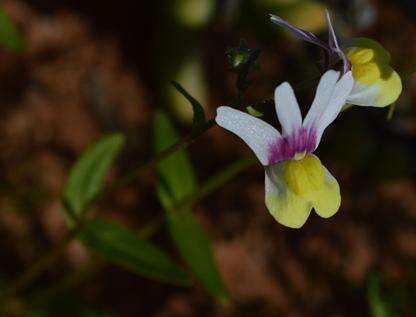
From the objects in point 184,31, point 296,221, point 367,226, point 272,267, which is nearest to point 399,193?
point 367,226

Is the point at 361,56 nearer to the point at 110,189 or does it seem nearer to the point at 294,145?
the point at 294,145

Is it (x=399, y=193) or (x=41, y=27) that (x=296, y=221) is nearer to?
(x=399, y=193)

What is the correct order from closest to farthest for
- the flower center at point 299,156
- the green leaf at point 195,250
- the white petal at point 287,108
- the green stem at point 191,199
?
the white petal at point 287,108 → the flower center at point 299,156 → the green stem at point 191,199 → the green leaf at point 195,250

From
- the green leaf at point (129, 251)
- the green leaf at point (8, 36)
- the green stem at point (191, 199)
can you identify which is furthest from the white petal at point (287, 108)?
the green leaf at point (8, 36)

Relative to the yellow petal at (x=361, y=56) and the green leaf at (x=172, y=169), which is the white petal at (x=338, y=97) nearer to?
the yellow petal at (x=361, y=56)

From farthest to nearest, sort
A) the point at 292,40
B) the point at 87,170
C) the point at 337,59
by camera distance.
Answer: the point at 292,40
the point at 87,170
the point at 337,59

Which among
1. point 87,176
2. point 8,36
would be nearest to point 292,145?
point 87,176

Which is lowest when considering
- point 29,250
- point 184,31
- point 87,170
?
point 29,250
